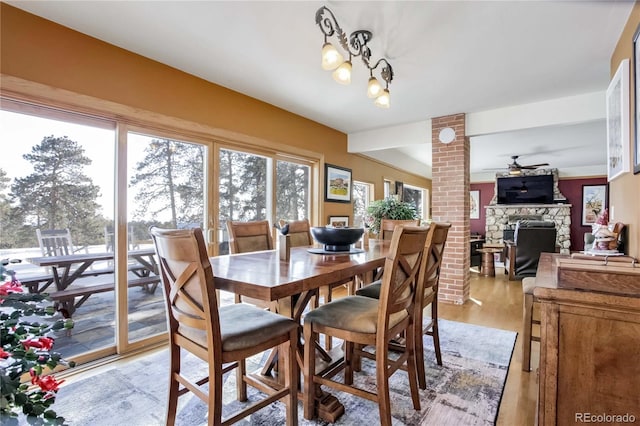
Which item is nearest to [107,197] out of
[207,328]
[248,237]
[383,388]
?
[248,237]

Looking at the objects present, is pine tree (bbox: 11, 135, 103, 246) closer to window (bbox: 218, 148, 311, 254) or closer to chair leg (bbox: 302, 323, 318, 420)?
window (bbox: 218, 148, 311, 254)

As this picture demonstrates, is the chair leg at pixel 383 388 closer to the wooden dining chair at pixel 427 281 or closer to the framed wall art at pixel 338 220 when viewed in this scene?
the wooden dining chair at pixel 427 281

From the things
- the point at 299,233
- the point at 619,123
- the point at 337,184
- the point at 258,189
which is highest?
the point at 619,123

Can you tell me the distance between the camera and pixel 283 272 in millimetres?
1445

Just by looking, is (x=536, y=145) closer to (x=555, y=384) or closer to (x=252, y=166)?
(x=252, y=166)

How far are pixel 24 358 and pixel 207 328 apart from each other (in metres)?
0.53

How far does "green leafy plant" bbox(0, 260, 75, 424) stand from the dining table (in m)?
0.57

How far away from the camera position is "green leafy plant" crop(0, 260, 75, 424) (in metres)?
0.83

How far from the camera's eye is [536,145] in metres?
5.83

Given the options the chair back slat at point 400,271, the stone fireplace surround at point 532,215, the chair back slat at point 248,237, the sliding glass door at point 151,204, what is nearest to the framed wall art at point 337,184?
the chair back slat at point 248,237

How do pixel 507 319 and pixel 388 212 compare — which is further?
pixel 388 212

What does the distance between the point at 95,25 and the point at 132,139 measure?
806 mm

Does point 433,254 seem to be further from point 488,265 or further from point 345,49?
point 488,265

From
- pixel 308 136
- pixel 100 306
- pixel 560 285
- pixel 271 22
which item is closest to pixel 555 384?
pixel 560 285
